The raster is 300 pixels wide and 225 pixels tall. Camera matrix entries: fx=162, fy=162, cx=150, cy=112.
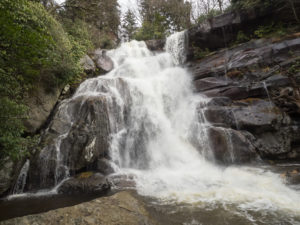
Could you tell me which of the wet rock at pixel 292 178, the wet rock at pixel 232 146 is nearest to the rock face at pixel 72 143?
the wet rock at pixel 232 146

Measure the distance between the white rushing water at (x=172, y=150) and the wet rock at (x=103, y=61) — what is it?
4.49 feet

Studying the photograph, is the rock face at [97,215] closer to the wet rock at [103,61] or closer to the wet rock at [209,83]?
the wet rock at [209,83]

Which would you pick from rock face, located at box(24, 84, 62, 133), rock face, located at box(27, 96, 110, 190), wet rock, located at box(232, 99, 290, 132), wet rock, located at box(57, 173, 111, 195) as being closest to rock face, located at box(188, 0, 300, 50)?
wet rock, located at box(232, 99, 290, 132)

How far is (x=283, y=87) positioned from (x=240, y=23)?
6318mm

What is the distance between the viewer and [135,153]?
7316 mm

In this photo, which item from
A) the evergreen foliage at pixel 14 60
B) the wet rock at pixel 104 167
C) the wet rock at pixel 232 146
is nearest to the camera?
the evergreen foliage at pixel 14 60

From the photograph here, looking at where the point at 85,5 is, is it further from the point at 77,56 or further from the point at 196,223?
the point at 196,223

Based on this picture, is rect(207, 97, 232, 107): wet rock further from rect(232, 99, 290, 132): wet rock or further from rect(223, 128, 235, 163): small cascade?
rect(223, 128, 235, 163): small cascade

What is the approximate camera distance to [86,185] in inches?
207

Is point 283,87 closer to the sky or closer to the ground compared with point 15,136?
closer to the sky

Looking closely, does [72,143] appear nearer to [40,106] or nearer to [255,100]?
[40,106]

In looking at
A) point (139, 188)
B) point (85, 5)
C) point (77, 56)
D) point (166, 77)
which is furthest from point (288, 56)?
point (85, 5)

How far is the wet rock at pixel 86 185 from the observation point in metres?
5.12

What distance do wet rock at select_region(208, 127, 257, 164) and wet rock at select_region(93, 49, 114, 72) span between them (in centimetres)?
1029
